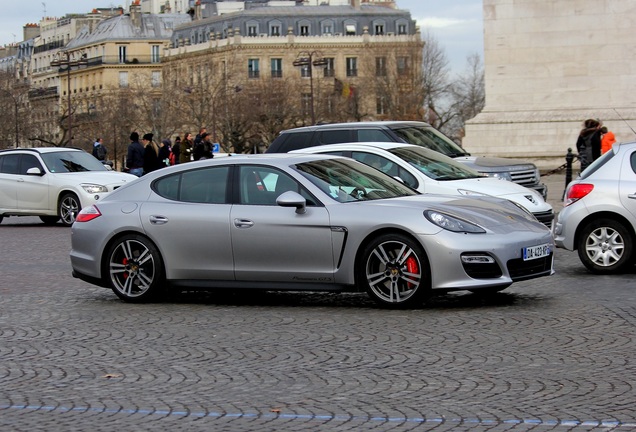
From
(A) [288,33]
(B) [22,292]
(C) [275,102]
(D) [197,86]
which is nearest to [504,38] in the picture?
(B) [22,292]

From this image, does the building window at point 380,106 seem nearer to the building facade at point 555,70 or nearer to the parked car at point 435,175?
the building facade at point 555,70

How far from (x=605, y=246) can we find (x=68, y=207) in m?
14.0

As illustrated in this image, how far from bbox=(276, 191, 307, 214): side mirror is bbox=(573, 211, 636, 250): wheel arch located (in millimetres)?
4158

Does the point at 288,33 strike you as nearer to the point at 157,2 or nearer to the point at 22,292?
the point at 157,2

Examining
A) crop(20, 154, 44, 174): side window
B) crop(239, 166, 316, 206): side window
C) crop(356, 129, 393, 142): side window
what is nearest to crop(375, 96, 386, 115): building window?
crop(20, 154, 44, 174): side window

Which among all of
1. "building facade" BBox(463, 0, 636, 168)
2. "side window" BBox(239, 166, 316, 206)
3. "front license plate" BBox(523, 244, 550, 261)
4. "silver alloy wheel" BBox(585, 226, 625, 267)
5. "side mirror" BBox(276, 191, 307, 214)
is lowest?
"silver alloy wheel" BBox(585, 226, 625, 267)

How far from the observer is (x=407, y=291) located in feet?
39.5

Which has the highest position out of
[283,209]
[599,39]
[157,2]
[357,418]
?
[157,2]

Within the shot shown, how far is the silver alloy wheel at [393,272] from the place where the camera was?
1201 cm

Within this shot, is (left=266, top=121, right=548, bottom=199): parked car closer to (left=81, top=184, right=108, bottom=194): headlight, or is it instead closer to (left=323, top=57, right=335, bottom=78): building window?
A: (left=81, top=184, right=108, bottom=194): headlight

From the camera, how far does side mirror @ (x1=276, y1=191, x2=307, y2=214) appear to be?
483 inches

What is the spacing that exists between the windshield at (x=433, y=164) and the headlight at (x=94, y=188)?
31.0 ft

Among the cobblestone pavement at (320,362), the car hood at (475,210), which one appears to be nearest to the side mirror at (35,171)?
the cobblestone pavement at (320,362)

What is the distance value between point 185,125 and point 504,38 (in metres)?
90.4
